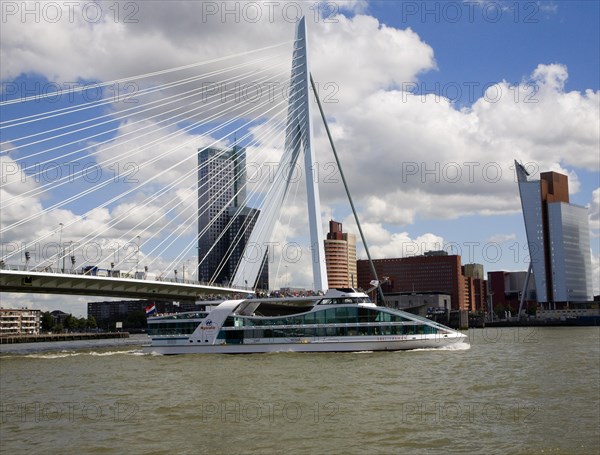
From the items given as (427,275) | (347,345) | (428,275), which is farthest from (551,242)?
(347,345)

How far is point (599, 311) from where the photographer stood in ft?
529

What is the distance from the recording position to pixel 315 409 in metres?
19.9

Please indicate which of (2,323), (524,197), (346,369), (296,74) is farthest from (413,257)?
(346,369)

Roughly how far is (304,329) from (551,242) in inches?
5352

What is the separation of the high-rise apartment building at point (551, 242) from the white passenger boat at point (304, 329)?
131 meters

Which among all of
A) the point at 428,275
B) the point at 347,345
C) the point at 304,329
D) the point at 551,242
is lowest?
the point at 347,345

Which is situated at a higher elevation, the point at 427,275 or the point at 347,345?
the point at 427,275

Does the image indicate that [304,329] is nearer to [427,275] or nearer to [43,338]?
[43,338]

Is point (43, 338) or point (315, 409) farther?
point (43, 338)

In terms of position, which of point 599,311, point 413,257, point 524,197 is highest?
point 524,197

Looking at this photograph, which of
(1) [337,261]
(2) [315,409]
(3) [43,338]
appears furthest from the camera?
(1) [337,261]

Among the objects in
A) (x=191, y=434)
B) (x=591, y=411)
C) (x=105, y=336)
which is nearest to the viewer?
(x=191, y=434)

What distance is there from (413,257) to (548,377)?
162 metres

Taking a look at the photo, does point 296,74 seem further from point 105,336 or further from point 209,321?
point 105,336
